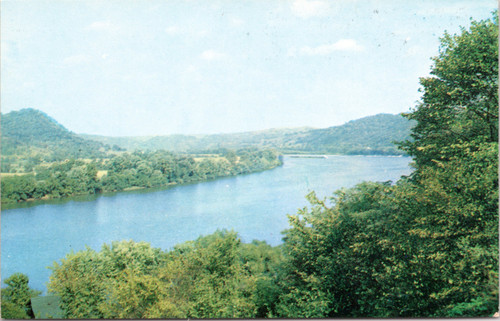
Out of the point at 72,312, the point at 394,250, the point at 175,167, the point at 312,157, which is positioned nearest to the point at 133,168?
the point at 175,167

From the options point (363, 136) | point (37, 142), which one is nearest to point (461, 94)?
point (363, 136)

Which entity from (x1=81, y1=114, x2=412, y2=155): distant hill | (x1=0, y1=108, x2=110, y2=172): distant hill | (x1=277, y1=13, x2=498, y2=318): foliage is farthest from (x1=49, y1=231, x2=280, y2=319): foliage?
(x1=0, y1=108, x2=110, y2=172): distant hill

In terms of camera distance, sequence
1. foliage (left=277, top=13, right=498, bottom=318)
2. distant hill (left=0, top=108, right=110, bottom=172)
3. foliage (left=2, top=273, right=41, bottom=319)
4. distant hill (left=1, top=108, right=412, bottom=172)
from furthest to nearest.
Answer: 1. distant hill (left=0, top=108, right=110, bottom=172)
2. distant hill (left=1, top=108, right=412, bottom=172)
3. foliage (left=2, top=273, right=41, bottom=319)
4. foliage (left=277, top=13, right=498, bottom=318)

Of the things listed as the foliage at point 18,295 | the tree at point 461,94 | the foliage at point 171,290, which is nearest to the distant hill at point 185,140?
Answer: the tree at point 461,94

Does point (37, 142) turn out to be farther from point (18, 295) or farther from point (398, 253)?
point (398, 253)

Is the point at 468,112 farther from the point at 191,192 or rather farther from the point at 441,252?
the point at 191,192

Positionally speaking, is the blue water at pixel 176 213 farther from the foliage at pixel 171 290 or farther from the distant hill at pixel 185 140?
the foliage at pixel 171 290

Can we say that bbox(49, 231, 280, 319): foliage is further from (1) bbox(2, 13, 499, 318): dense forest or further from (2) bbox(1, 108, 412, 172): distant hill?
(2) bbox(1, 108, 412, 172): distant hill
